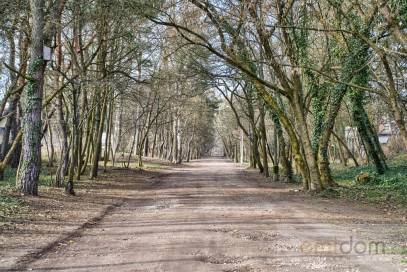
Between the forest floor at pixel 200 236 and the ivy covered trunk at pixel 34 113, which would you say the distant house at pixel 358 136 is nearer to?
the forest floor at pixel 200 236

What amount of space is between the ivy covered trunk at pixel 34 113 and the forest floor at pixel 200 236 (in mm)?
666

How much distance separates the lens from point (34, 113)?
33.6 ft

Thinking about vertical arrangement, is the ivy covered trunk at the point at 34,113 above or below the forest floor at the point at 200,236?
above

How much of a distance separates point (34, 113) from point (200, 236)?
6.65 metres

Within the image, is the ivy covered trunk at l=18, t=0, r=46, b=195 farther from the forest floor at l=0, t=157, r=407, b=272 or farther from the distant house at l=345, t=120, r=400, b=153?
the distant house at l=345, t=120, r=400, b=153

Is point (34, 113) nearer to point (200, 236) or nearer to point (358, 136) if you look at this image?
point (200, 236)

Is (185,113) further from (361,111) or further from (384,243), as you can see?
(384,243)

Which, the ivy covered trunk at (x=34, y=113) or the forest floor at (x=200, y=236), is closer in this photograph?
the forest floor at (x=200, y=236)

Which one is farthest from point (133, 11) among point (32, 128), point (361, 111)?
point (361, 111)

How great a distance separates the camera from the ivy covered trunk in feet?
33.1

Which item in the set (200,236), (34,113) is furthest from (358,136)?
(200,236)

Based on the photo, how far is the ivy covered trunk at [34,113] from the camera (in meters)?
10.1

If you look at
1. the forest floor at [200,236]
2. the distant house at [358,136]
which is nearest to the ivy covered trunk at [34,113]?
the forest floor at [200,236]

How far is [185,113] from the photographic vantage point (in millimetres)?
41438
